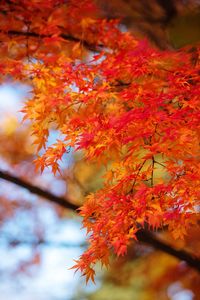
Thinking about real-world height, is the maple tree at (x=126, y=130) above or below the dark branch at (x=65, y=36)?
below

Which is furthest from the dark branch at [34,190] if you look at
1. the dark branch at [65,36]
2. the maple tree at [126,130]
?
the dark branch at [65,36]

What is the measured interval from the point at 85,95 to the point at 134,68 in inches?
16.1

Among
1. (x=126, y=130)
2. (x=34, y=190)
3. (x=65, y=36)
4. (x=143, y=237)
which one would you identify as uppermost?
(x=65, y=36)

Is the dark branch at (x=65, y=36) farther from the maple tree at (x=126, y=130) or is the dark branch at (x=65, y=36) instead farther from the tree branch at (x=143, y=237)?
the tree branch at (x=143, y=237)

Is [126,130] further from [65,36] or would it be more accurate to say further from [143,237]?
[65,36]

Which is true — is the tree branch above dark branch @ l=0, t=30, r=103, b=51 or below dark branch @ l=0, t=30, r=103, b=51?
below

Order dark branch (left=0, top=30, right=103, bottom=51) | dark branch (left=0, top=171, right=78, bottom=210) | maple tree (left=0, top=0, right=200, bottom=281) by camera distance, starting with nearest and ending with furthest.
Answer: maple tree (left=0, top=0, right=200, bottom=281), dark branch (left=0, top=171, right=78, bottom=210), dark branch (left=0, top=30, right=103, bottom=51)

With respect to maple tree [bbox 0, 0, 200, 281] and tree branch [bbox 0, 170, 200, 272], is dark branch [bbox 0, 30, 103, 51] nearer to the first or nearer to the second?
maple tree [bbox 0, 0, 200, 281]

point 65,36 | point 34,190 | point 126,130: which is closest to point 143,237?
point 34,190

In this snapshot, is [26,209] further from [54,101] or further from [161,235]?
[54,101]

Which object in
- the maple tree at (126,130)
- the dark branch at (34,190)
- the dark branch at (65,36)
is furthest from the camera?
the dark branch at (65,36)

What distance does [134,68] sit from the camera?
3.10 metres

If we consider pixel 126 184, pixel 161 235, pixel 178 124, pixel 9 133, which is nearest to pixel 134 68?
pixel 178 124

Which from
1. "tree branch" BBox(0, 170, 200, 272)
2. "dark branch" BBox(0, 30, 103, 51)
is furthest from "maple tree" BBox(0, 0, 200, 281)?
"tree branch" BBox(0, 170, 200, 272)
